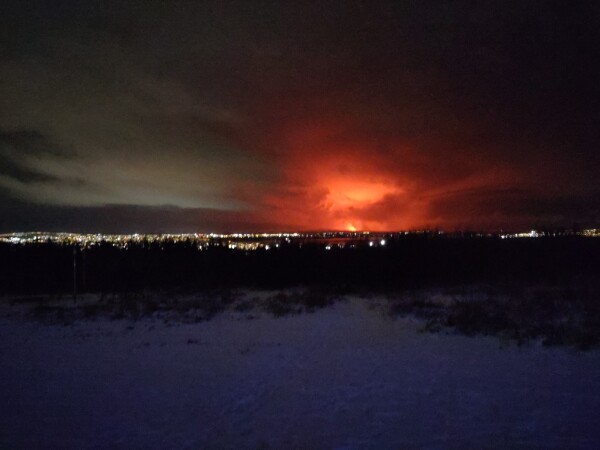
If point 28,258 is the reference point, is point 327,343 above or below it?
below

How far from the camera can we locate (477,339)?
11.2 meters

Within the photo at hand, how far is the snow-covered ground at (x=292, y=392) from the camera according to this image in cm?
545

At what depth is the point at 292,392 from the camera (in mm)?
7277

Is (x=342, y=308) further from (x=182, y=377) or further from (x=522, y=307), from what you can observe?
(x=182, y=377)

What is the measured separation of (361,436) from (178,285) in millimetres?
23811

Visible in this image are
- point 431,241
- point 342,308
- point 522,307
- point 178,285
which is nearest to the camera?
point 522,307

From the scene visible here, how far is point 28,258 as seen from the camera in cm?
3120

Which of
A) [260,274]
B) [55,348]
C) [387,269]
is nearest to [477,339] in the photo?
[55,348]

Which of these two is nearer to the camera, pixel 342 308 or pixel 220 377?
pixel 220 377

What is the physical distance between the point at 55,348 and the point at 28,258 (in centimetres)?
2419

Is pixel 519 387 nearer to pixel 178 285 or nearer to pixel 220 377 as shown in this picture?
pixel 220 377

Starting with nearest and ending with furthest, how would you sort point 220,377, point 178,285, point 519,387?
point 519,387 < point 220,377 < point 178,285

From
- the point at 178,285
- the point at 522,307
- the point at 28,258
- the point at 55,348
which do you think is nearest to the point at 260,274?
the point at 178,285

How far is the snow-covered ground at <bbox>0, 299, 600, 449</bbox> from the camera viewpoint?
545cm
